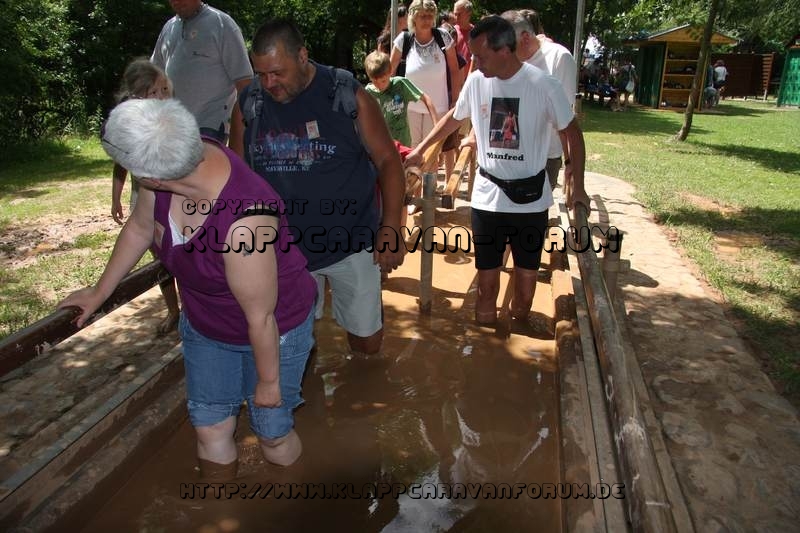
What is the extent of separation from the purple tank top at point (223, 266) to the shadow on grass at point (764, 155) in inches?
454

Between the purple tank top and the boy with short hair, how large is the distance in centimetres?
310

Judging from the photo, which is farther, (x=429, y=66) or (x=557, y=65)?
(x=429, y=66)

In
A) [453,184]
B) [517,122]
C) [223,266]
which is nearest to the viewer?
[223,266]

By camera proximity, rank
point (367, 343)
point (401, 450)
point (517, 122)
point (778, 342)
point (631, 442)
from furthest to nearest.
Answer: point (778, 342)
point (517, 122)
point (367, 343)
point (401, 450)
point (631, 442)

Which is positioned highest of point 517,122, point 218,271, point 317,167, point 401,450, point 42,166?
point 517,122

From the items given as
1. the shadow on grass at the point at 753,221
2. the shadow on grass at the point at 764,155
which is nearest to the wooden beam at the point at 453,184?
the shadow on grass at the point at 753,221

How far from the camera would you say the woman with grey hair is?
192cm

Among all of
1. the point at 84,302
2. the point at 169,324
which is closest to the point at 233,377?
the point at 84,302

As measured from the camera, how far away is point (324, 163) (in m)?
3.11

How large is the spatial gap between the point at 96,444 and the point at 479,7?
22320 mm

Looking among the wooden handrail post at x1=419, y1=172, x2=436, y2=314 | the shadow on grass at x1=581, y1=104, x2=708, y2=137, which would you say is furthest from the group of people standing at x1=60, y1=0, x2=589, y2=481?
the shadow on grass at x1=581, y1=104, x2=708, y2=137

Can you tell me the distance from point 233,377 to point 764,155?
13545 mm

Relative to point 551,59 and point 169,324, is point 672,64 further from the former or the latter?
point 169,324

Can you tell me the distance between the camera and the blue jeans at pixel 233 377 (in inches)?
101
